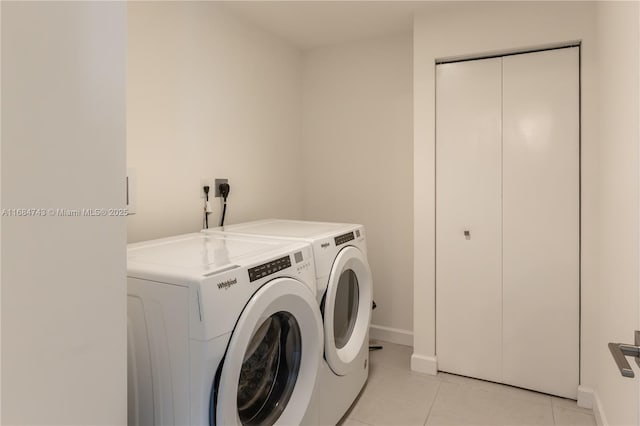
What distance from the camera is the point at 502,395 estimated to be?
219cm

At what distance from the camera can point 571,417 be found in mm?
1974

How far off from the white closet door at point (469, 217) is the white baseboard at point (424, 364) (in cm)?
7

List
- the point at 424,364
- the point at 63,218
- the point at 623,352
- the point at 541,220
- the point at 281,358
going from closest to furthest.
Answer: the point at 63,218 → the point at 623,352 → the point at 281,358 → the point at 541,220 → the point at 424,364

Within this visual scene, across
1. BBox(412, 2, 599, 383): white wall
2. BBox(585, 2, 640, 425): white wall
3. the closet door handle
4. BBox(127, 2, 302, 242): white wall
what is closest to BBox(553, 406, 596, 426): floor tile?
BBox(585, 2, 640, 425): white wall

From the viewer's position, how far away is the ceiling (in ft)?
7.49

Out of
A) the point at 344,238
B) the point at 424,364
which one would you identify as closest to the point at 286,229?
the point at 344,238

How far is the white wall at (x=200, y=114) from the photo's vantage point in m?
1.82

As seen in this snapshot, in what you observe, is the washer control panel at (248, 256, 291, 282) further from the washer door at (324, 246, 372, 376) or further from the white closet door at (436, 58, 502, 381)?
the white closet door at (436, 58, 502, 381)

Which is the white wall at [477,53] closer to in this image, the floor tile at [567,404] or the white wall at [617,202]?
the white wall at [617,202]

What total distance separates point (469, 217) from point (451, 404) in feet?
3.45

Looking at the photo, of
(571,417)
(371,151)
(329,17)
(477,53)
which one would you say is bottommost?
(571,417)

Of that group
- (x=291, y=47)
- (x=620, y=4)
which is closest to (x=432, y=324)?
(x=620, y=4)

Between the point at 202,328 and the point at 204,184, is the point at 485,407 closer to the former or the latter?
the point at 202,328

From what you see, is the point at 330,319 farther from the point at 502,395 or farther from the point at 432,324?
the point at 502,395
